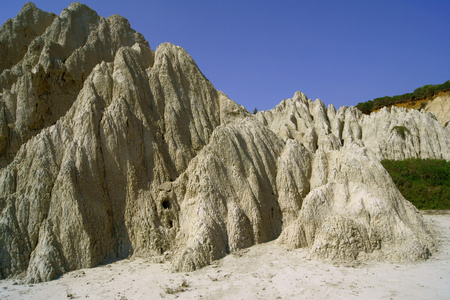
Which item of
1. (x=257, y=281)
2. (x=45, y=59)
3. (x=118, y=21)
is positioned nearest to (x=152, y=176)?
(x=257, y=281)

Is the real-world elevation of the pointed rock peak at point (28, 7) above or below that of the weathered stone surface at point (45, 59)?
above

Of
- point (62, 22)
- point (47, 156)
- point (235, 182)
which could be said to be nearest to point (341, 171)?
point (235, 182)

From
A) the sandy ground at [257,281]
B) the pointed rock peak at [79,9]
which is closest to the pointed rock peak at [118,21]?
the pointed rock peak at [79,9]

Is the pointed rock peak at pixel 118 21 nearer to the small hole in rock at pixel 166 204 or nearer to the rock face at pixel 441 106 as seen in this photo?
the small hole in rock at pixel 166 204

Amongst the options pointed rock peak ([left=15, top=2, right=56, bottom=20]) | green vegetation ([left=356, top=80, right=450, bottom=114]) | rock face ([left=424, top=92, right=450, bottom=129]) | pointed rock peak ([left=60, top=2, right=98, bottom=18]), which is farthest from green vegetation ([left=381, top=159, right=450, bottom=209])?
pointed rock peak ([left=15, top=2, right=56, bottom=20])

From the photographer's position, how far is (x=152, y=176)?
53.9 feet

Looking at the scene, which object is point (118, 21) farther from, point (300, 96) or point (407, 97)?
point (407, 97)

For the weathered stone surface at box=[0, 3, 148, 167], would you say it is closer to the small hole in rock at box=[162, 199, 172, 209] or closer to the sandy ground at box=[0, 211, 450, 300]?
the small hole in rock at box=[162, 199, 172, 209]

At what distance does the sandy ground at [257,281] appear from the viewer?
1016 centimetres

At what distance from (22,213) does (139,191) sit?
450 centimetres

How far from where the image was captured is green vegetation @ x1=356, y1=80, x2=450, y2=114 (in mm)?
50406

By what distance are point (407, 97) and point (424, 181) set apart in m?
32.6

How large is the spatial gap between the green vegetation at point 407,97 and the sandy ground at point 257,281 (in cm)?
4446

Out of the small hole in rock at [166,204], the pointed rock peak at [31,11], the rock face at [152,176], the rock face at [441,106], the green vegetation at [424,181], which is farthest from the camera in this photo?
the rock face at [441,106]
